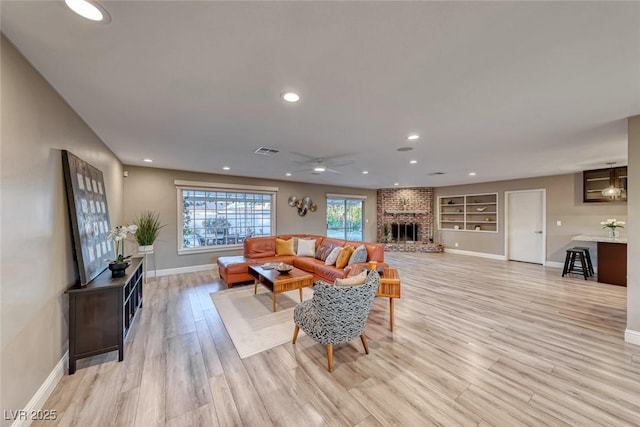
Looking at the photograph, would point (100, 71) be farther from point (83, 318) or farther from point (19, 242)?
point (83, 318)

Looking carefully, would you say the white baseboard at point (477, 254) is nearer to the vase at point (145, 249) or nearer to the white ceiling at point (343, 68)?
the white ceiling at point (343, 68)

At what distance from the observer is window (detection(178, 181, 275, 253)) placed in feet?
19.1

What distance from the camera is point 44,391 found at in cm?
180

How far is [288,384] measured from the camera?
2014 millimetres

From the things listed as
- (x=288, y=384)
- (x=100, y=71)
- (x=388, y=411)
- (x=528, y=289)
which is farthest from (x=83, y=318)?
(x=528, y=289)

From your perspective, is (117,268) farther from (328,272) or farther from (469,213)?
(469,213)

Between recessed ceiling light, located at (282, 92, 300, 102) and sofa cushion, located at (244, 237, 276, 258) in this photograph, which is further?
sofa cushion, located at (244, 237, 276, 258)

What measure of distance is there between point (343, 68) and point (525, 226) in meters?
8.06

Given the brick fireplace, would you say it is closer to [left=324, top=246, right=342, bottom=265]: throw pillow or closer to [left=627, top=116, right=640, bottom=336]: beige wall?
[left=324, top=246, right=342, bottom=265]: throw pillow

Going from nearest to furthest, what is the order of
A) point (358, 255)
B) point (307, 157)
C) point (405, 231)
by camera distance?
point (358, 255), point (307, 157), point (405, 231)

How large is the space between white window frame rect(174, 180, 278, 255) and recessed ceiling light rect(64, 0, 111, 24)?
4848mm

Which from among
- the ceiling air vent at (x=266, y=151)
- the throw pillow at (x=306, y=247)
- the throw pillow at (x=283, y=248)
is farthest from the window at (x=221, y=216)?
the ceiling air vent at (x=266, y=151)

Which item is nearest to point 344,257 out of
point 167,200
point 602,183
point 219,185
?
point 219,185

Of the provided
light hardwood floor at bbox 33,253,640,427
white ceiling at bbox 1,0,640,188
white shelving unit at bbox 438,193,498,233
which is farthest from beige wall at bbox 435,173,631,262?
white ceiling at bbox 1,0,640,188
